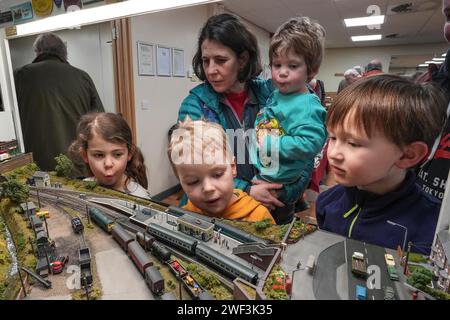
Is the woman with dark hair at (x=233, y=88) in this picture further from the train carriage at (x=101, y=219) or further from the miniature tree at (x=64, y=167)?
the miniature tree at (x=64, y=167)

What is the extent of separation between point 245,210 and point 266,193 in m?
0.17

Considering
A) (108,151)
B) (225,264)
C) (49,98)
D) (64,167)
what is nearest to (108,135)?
(108,151)

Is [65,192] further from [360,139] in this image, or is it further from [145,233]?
[360,139]

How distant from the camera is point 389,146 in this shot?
3.18 feet

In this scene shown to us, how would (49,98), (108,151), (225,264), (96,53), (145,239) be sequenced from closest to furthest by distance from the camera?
(225,264) → (145,239) → (108,151) → (49,98) → (96,53)

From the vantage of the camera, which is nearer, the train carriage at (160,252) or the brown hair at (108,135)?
the train carriage at (160,252)

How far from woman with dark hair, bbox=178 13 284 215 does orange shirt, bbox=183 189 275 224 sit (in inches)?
2.7

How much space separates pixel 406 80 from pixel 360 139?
0.31 meters

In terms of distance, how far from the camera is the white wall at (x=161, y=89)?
15.0 ft

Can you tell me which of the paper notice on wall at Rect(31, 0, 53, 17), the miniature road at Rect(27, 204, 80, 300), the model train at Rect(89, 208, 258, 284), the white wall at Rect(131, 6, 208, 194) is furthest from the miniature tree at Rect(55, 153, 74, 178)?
the white wall at Rect(131, 6, 208, 194)

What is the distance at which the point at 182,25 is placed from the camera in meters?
5.24

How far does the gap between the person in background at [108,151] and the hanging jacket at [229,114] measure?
63 centimetres

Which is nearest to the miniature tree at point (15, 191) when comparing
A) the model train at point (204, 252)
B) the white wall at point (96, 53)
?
the model train at point (204, 252)

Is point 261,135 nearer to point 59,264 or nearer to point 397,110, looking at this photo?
point 397,110
